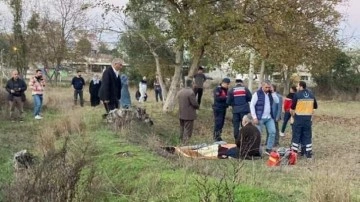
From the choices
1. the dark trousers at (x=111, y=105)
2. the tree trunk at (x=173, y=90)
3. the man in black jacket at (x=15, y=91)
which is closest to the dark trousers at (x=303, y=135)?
the dark trousers at (x=111, y=105)

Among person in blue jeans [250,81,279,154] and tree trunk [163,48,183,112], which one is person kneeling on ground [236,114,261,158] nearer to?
person in blue jeans [250,81,279,154]

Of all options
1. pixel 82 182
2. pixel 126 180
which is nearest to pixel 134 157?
pixel 126 180

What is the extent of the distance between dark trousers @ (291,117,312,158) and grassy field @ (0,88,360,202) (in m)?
0.47

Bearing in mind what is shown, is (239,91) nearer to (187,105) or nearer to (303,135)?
(187,105)

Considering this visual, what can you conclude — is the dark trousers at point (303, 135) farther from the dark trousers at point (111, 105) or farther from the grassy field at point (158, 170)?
the dark trousers at point (111, 105)

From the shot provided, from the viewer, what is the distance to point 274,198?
6.80m

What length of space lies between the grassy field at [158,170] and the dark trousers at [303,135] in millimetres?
469

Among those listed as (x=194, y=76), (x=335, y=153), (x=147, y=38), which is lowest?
(x=335, y=153)

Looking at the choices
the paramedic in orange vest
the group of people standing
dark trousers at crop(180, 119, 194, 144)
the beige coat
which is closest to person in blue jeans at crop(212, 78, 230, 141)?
the group of people standing

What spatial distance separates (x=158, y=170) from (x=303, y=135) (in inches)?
229

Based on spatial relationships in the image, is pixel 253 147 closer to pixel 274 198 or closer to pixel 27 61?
pixel 274 198

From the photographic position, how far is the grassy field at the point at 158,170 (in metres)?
6.87

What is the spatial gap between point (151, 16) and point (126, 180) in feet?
45.6

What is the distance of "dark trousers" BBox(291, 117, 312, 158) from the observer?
13.4 m
